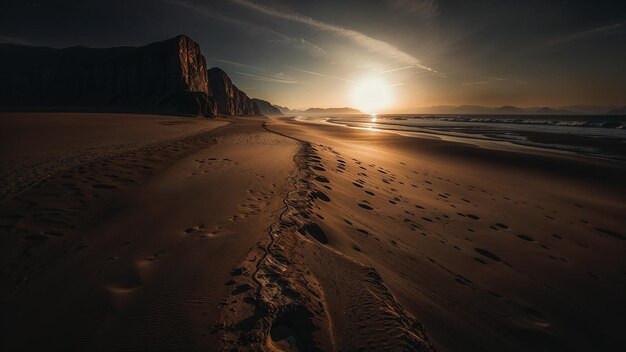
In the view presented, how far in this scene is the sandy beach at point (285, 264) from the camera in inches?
89.6

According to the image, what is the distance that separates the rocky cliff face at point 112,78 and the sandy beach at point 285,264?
55.6 meters

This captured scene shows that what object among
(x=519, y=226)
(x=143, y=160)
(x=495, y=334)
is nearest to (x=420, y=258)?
(x=495, y=334)

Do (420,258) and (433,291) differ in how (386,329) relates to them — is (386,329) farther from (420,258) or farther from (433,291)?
(420,258)

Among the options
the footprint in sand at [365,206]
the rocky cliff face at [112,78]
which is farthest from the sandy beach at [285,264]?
the rocky cliff face at [112,78]

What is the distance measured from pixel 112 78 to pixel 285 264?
331ft

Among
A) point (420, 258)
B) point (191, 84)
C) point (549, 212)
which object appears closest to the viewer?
point (420, 258)

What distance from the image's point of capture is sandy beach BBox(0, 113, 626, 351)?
228cm

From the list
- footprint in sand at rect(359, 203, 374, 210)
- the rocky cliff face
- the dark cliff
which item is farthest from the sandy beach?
the rocky cliff face

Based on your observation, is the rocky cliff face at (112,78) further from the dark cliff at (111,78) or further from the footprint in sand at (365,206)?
the footprint in sand at (365,206)

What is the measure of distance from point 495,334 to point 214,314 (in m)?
3.30

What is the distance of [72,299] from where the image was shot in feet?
8.25

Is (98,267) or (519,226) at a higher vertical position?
(98,267)

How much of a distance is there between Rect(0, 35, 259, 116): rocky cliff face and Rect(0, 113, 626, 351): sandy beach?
→ 55552 mm

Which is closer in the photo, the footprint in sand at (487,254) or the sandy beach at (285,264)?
the sandy beach at (285,264)
